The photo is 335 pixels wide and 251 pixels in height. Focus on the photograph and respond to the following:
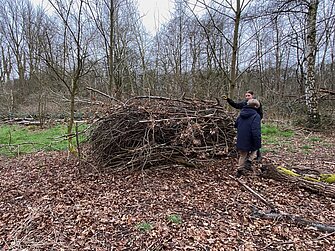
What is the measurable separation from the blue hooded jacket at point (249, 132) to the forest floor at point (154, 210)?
2.06 feet

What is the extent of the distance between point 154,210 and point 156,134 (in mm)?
1933

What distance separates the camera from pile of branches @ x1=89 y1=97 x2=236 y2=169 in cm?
514

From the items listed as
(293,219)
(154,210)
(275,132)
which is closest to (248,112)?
(293,219)

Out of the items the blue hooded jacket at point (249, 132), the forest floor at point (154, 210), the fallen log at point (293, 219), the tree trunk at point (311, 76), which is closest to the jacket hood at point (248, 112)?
the blue hooded jacket at point (249, 132)

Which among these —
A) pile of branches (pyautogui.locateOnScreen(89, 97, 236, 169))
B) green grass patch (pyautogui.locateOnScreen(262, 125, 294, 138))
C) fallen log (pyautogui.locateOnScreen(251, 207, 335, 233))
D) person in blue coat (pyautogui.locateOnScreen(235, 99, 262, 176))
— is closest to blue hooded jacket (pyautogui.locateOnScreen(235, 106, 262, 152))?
person in blue coat (pyautogui.locateOnScreen(235, 99, 262, 176))

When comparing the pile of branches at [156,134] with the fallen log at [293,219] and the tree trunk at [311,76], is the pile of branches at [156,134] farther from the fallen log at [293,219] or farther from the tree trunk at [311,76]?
the tree trunk at [311,76]

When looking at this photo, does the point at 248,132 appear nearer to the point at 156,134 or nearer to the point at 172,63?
the point at 156,134

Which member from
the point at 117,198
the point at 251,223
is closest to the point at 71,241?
the point at 117,198

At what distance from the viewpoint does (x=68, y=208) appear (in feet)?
12.9

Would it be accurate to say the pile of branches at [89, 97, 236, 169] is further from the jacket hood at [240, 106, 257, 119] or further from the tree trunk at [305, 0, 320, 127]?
the tree trunk at [305, 0, 320, 127]

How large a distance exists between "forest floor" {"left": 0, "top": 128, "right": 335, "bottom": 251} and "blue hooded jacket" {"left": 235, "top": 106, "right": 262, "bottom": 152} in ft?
2.06

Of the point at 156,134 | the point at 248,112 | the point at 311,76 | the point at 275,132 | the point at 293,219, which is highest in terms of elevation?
the point at 311,76

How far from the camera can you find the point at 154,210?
12.3ft

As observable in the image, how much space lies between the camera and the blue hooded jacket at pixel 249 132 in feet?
15.6
